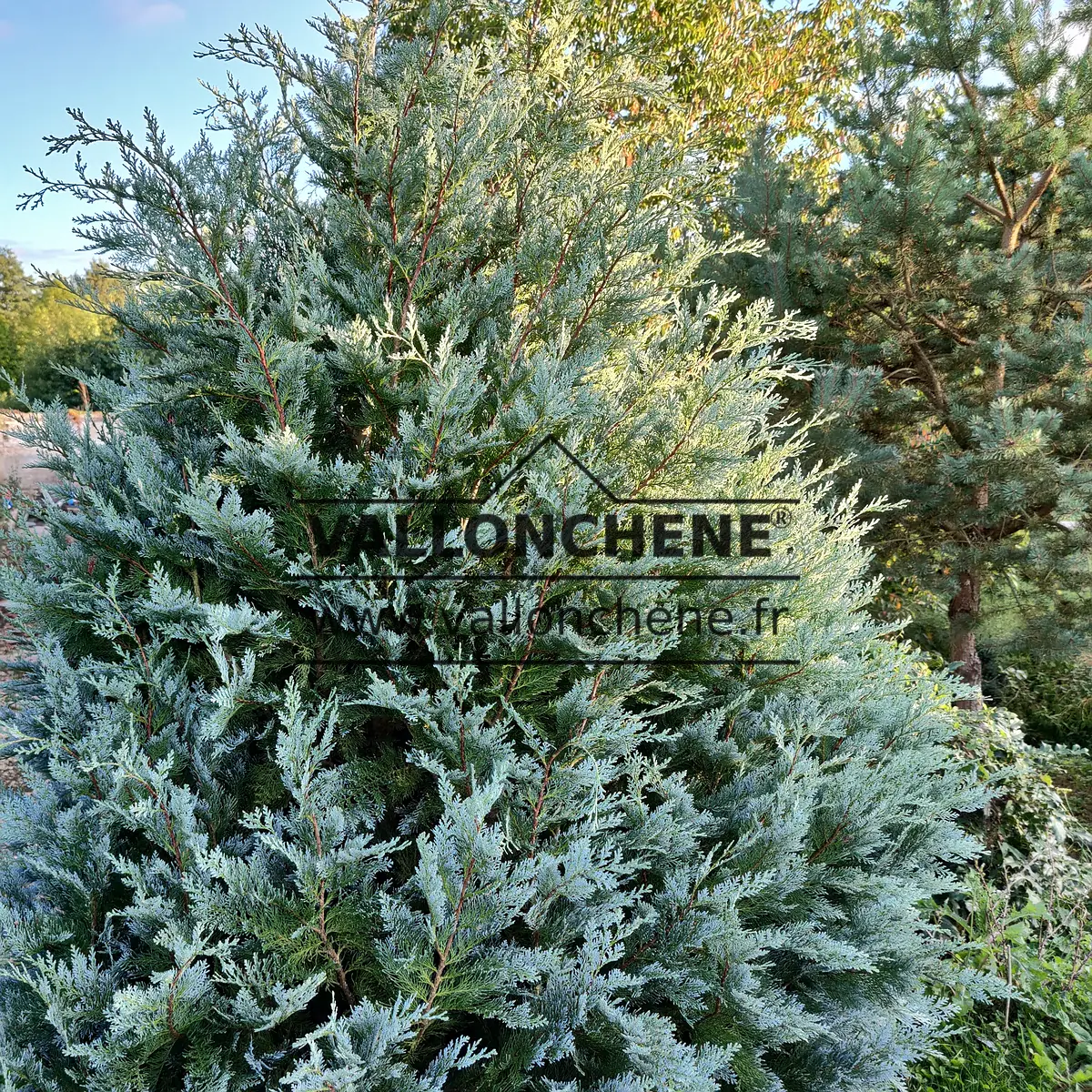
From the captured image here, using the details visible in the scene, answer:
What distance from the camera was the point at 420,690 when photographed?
1713 mm

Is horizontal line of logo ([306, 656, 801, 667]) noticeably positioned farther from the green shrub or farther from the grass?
the green shrub

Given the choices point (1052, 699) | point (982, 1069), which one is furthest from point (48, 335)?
point (982, 1069)

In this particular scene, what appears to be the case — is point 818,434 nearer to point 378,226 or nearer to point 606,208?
point 606,208

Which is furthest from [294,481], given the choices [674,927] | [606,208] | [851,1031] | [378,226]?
Result: [851,1031]

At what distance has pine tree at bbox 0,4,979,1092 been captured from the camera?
1.50 metres

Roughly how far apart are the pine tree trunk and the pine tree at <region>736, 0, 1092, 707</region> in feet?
0.05

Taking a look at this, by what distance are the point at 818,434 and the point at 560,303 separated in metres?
3.91

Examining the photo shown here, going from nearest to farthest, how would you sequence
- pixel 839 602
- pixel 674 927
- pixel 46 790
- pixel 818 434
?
pixel 674 927
pixel 46 790
pixel 839 602
pixel 818 434

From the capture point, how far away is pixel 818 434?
5.43 meters

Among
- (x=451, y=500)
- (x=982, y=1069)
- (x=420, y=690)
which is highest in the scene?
(x=451, y=500)

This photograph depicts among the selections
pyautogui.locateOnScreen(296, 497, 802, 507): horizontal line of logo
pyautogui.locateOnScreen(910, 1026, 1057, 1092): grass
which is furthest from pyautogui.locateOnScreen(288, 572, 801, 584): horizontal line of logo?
pyautogui.locateOnScreen(910, 1026, 1057, 1092): grass

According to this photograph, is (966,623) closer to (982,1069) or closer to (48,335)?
(982,1069)

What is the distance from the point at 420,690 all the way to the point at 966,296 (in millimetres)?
5721

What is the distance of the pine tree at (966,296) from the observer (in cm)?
487
